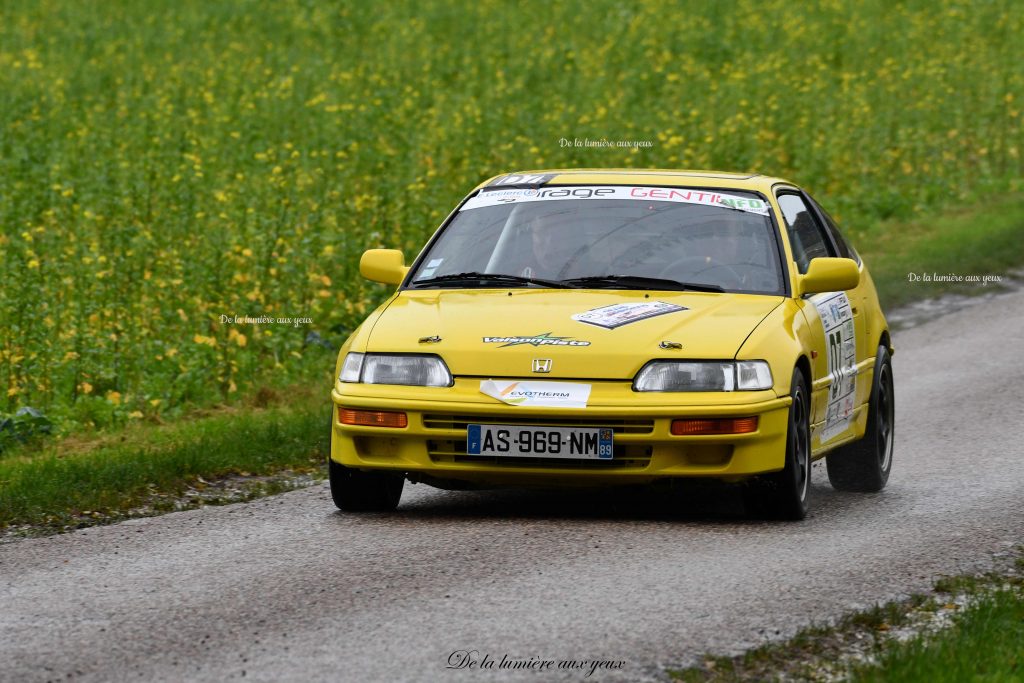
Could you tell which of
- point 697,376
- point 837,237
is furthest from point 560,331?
point 837,237

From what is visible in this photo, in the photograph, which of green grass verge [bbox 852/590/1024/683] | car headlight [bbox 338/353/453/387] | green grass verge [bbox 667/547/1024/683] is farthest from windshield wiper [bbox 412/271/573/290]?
green grass verge [bbox 852/590/1024/683]

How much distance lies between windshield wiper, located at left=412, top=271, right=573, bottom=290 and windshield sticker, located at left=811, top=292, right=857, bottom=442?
52.9 inches

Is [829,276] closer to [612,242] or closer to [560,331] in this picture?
[612,242]

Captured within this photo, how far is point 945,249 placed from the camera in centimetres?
1977

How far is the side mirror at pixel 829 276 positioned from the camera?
854 cm

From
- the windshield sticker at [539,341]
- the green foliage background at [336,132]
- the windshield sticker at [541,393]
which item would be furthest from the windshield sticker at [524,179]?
the green foliage background at [336,132]

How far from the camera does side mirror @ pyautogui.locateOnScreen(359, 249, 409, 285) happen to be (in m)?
9.05

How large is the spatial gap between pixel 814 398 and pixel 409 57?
2103 centimetres

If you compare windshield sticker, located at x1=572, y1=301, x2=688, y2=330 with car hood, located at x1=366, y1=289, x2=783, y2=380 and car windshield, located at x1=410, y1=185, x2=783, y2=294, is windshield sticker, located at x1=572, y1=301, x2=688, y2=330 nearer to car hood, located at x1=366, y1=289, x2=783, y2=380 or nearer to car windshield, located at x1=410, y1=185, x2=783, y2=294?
car hood, located at x1=366, y1=289, x2=783, y2=380

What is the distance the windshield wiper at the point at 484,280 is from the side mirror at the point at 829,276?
3.81 feet

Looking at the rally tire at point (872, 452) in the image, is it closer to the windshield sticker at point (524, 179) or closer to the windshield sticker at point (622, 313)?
the windshield sticker at point (622, 313)

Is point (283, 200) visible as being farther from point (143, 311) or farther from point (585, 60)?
point (585, 60)

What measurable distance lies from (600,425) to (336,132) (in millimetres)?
14043

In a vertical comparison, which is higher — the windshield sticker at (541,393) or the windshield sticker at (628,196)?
the windshield sticker at (628,196)
